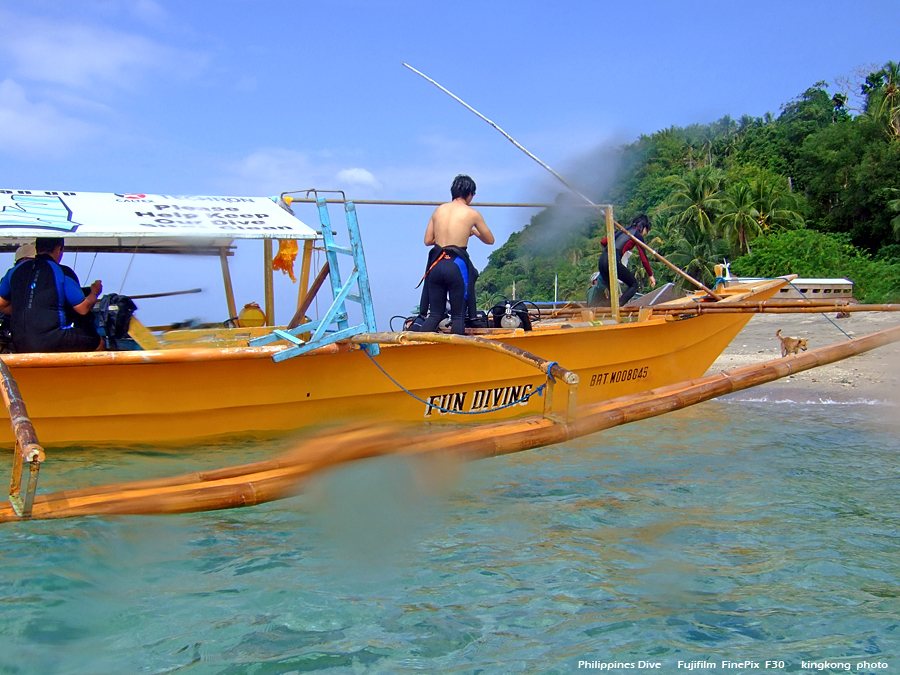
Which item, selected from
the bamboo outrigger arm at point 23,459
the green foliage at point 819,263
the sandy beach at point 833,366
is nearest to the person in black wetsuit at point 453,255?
the bamboo outrigger arm at point 23,459

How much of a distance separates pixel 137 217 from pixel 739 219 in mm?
30582

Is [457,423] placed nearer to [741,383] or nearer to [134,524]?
[741,383]

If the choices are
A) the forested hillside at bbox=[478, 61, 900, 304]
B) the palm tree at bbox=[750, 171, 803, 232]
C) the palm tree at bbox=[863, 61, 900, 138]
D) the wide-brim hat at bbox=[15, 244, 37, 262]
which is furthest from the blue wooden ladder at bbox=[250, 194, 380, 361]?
the palm tree at bbox=[863, 61, 900, 138]

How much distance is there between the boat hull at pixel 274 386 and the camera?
506 cm

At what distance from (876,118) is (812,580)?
35.6 metres

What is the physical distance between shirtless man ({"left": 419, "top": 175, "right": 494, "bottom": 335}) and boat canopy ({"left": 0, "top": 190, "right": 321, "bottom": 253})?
1.23 meters

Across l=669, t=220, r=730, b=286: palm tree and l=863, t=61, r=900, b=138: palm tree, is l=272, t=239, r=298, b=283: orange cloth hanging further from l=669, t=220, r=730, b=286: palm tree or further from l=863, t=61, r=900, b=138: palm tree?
l=863, t=61, r=900, b=138: palm tree

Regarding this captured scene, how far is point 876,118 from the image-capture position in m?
32.1

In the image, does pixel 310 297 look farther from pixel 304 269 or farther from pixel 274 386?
pixel 274 386

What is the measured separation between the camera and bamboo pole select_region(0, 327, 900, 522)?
3.13 meters

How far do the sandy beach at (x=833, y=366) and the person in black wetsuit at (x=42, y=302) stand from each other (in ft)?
25.4

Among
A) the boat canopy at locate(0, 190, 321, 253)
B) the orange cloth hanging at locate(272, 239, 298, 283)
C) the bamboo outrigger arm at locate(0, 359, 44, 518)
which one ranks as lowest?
the bamboo outrigger arm at locate(0, 359, 44, 518)

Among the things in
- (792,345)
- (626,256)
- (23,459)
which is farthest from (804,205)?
(23,459)

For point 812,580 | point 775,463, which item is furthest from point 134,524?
point 775,463
